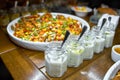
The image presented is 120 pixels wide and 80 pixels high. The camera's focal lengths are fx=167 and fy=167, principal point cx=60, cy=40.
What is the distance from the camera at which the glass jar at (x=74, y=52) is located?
81cm

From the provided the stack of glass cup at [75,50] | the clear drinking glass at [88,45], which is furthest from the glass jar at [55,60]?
the clear drinking glass at [88,45]

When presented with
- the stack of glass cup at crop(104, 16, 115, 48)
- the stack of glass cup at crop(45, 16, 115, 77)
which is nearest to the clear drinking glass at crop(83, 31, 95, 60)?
the stack of glass cup at crop(45, 16, 115, 77)

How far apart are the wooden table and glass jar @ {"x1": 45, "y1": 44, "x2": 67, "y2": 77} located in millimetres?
33

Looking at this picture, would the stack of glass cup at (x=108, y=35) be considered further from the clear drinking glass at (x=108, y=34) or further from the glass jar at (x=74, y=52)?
the glass jar at (x=74, y=52)

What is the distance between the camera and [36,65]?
86 centimetres

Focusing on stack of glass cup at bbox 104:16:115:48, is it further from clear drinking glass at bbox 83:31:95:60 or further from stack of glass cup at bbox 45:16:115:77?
clear drinking glass at bbox 83:31:95:60

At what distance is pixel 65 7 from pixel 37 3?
27 centimetres

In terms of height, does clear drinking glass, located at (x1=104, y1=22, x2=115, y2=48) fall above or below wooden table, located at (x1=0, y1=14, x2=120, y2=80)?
above

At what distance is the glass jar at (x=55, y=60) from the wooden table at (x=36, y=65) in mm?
33

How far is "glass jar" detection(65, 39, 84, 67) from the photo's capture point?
81 centimetres

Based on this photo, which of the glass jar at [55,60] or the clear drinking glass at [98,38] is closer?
the glass jar at [55,60]

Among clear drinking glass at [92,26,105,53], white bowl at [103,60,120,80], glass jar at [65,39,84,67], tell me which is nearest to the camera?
white bowl at [103,60,120,80]

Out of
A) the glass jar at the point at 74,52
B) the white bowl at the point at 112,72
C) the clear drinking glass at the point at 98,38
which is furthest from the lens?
the clear drinking glass at the point at 98,38

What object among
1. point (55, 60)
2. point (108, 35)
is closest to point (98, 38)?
point (108, 35)
